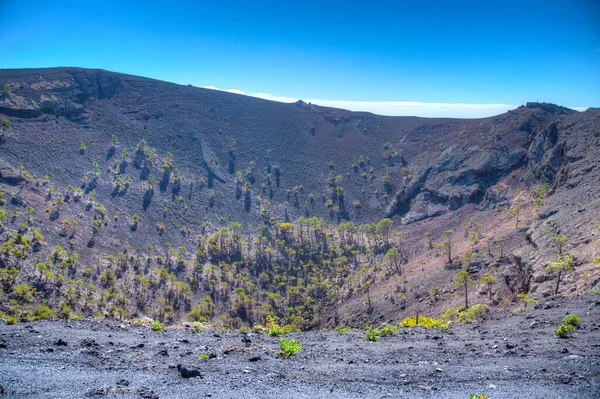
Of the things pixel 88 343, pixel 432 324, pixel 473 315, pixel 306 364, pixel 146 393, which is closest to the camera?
pixel 146 393

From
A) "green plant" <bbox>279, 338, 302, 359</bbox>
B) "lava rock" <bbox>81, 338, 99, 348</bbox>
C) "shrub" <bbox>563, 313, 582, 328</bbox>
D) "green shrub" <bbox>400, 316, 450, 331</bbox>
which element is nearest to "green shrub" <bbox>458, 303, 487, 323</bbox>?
"green shrub" <bbox>400, 316, 450, 331</bbox>

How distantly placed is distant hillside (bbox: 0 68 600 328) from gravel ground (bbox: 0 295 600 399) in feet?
27.3

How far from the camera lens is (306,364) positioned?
998cm

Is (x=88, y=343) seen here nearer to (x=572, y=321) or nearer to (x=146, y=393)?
(x=146, y=393)

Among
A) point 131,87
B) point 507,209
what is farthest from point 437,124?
A: point 131,87

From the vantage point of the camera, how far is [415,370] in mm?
9125

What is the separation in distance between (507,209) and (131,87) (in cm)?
8716

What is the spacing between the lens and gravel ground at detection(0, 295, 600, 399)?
25.5ft

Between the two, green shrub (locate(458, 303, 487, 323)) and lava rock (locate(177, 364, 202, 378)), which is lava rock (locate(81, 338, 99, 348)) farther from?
green shrub (locate(458, 303, 487, 323))

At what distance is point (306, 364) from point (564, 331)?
28.0ft

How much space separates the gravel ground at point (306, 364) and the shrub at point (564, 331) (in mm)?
235

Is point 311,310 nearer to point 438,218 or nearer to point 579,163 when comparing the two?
point 438,218

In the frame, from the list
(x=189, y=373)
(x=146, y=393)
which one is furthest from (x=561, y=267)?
(x=146, y=393)

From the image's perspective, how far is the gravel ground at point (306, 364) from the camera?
25.5ft
